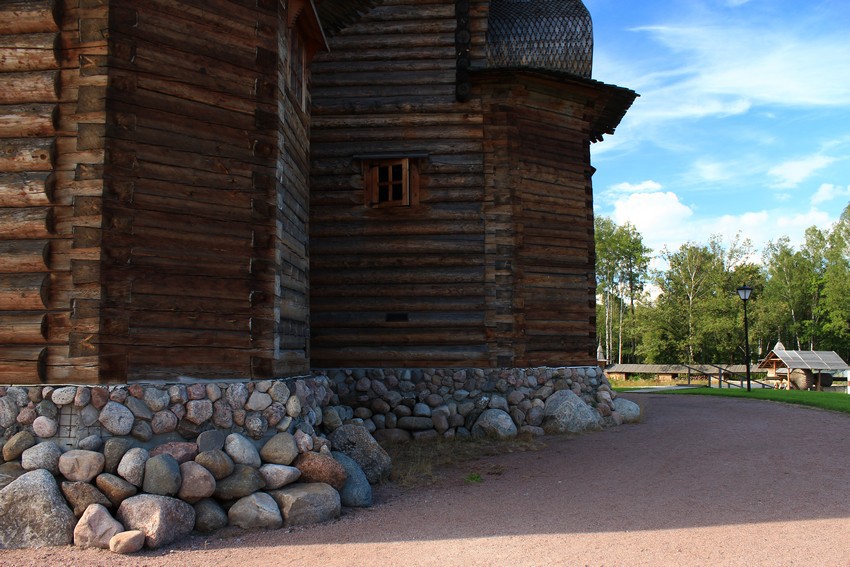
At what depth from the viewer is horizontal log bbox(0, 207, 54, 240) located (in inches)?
272

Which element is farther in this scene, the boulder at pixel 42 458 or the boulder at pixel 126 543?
the boulder at pixel 42 458

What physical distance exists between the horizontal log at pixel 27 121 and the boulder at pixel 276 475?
4.21 meters

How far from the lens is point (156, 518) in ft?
19.7

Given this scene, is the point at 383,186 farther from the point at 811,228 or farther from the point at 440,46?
the point at 811,228

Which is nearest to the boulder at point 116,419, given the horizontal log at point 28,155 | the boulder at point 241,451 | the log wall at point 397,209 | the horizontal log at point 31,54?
the boulder at point 241,451

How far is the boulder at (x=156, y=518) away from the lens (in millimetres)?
5957

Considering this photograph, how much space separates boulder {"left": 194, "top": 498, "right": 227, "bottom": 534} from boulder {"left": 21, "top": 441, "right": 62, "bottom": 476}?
138cm

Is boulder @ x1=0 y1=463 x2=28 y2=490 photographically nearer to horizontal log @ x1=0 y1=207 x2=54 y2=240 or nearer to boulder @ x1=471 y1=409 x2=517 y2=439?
horizontal log @ x1=0 y1=207 x2=54 y2=240

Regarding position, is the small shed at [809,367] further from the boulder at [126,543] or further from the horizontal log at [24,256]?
the horizontal log at [24,256]

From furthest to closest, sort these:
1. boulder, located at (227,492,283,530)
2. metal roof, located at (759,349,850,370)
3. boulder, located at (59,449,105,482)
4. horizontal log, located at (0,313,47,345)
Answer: metal roof, located at (759,349,850,370)
horizontal log, located at (0,313,47,345)
boulder, located at (227,492,283,530)
boulder, located at (59,449,105,482)

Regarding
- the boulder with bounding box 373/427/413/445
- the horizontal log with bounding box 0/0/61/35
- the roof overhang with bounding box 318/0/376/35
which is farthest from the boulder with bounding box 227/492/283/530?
the roof overhang with bounding box 318/0/376/35

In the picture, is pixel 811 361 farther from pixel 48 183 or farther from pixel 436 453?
pixel 48 183

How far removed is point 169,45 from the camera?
7.57m

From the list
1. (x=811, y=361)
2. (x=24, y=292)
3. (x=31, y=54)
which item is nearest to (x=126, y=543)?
(x=24, y=292)
